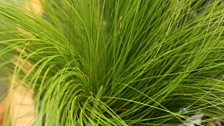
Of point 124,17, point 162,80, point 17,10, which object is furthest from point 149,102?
point 17,10

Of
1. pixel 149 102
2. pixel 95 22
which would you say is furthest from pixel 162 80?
pixel 95 22

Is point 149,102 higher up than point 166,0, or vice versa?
point 166,0

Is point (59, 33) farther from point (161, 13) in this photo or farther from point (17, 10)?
point (161, 13)

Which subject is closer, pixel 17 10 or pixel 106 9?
pixel 17 10

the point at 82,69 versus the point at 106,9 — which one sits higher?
→ the point at 106,9

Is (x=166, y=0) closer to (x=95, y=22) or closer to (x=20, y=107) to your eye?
(x=95, y=22)

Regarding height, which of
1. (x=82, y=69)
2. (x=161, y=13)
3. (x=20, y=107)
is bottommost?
(x=20, y=107)
